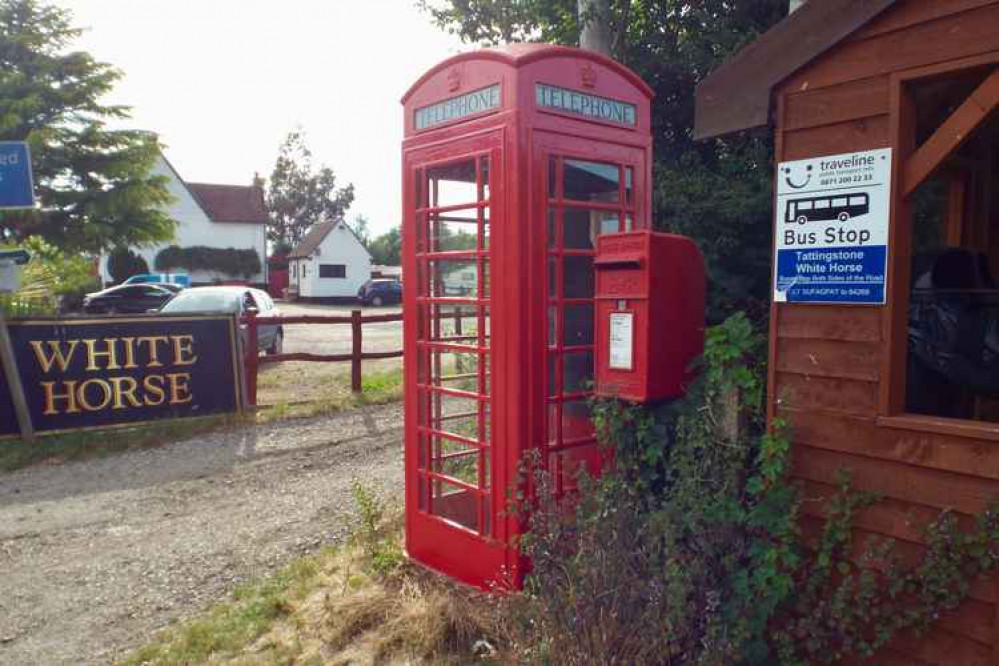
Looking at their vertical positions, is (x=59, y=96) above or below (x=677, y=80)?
above

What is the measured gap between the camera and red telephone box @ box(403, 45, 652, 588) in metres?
3.79

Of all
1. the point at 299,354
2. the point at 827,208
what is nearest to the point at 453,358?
the point at 827,208

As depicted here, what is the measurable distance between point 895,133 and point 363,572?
3.75 metres

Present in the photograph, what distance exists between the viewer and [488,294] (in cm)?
402

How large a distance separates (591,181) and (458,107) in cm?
85

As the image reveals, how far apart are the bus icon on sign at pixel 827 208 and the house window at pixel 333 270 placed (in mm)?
45222

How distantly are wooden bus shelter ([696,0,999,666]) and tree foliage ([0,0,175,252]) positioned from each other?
2476 centimetres

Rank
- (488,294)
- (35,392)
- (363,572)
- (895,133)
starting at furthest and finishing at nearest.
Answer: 1. (35,392)
2. (363,572)
3. (488,294)
4. (895,133)

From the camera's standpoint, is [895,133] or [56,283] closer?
[895,133]

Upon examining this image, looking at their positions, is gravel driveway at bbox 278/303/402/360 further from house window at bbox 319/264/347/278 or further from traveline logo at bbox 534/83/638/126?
house window at bbox 319/264/347/278

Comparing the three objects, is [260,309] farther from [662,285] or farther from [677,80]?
[662,285]

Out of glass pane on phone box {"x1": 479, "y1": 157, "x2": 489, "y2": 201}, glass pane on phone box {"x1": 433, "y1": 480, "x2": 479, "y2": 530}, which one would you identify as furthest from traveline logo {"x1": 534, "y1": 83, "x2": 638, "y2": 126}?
glass pane on phone box {"x1": 433, "y1": 480, "x2": 479, "y2": 530}

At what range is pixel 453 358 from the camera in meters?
4.89

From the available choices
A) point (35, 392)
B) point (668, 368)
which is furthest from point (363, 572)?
point (35, 392)
